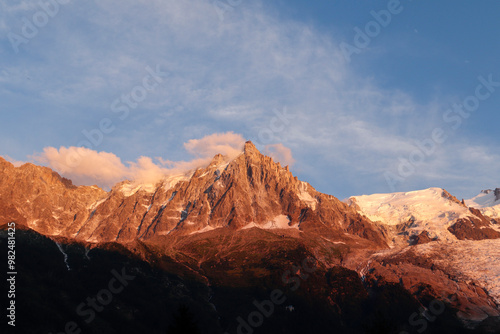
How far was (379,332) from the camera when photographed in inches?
5157

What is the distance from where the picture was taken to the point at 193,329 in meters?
131

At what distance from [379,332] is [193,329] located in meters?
48.2
